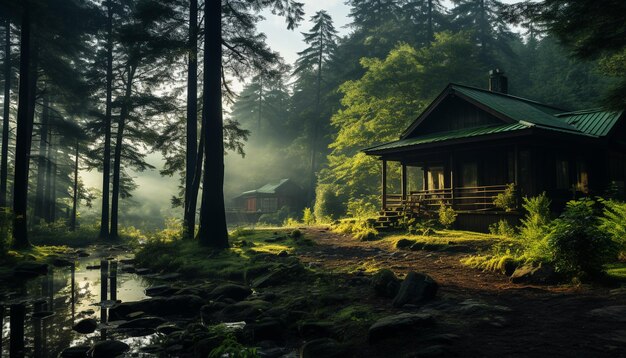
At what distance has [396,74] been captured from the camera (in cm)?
3209

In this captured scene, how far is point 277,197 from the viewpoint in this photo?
159 ft

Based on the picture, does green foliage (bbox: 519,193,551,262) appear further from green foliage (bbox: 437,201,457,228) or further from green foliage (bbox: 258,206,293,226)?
green foliage (bbox: 258,206,293,226)

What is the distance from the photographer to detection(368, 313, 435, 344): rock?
565 centimetres

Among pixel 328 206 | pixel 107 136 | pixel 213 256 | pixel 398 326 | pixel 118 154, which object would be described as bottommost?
pixel 213 256

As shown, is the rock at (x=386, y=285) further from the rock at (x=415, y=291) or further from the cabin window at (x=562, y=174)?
the cabin window at (x=562, y=174)

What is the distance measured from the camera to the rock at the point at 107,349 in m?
6.30

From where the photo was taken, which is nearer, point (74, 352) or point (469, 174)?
point (74, 352)

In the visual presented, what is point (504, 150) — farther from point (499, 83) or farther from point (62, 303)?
point (62, 303)

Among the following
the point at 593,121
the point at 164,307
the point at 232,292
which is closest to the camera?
the point at 164,307

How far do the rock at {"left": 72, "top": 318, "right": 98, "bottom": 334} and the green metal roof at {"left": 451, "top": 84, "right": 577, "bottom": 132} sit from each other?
631 inches

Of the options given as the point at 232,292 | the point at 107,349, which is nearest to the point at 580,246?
the point at 232,292

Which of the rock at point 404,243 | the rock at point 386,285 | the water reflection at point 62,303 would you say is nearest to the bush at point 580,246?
the rock at point 386,285

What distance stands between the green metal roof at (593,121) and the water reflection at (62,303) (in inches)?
743

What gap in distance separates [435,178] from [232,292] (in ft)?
53.4
